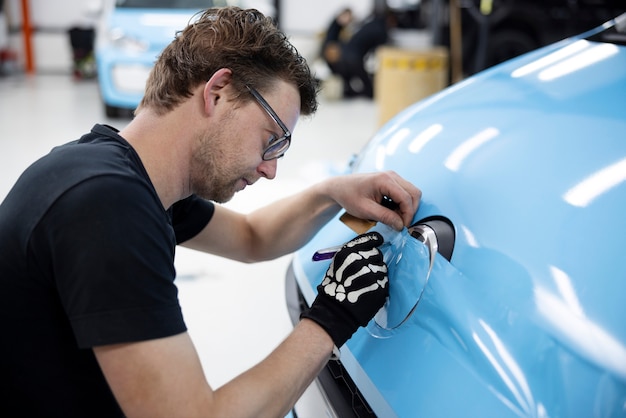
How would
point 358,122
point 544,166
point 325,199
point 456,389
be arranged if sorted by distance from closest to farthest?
point 456,389 < point 544,166 < point 325,199 < point 358,122

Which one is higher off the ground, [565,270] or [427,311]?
[565,270]

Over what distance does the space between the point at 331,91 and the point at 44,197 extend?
7421 millimetres

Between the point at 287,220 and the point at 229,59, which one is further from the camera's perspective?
the point at 287,220

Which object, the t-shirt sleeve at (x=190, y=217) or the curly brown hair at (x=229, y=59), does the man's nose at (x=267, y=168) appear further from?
the t-shirt sleeve at (x=190, y=217)

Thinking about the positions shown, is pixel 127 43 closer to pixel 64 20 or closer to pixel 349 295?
pixel 349 295

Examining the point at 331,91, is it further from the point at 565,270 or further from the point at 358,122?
the point at 565,270

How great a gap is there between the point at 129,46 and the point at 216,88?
16.5 feet

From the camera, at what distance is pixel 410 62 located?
5535mm

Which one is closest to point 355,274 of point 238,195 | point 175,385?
point 175,385

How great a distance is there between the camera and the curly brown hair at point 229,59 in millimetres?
1247

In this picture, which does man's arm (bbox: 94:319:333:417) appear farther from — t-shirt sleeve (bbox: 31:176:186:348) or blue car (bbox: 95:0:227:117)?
blue car (bbox: 95:0:227:117)

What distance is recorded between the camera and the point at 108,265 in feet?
3.22

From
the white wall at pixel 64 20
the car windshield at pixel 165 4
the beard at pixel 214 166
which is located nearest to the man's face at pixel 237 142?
the beard at pixel 214 166

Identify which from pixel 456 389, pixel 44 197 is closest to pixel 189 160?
pixel 44 197
